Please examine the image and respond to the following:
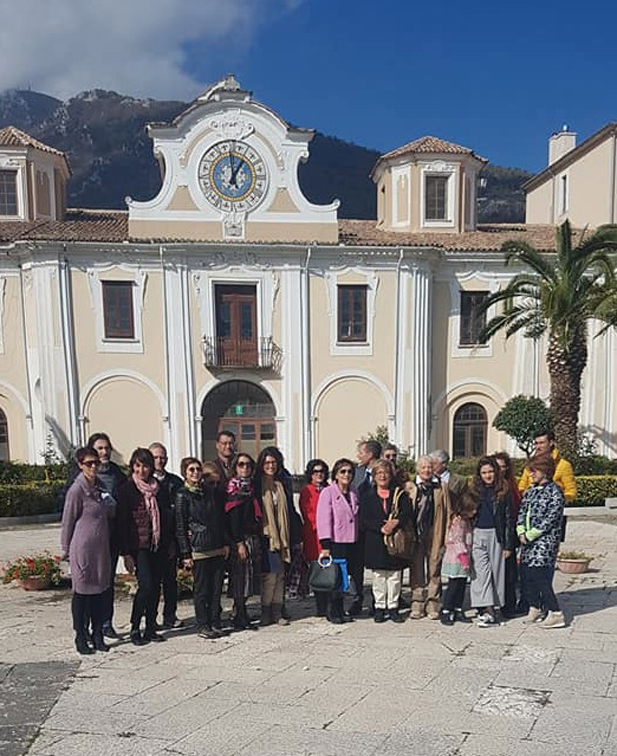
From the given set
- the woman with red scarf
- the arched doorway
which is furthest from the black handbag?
the arched doorway

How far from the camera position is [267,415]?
2091 centimetres

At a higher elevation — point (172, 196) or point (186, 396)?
point (172, 196)

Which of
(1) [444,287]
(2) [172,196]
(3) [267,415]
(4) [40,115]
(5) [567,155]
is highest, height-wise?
(4) [40,115]

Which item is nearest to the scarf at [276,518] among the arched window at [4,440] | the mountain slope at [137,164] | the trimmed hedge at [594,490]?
the trimmed hedge at [594,490]

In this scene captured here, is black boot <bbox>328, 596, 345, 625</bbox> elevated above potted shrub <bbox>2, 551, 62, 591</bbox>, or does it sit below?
above

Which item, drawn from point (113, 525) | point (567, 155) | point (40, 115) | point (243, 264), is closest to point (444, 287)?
point (243, 264)

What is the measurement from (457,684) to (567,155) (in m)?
24.9

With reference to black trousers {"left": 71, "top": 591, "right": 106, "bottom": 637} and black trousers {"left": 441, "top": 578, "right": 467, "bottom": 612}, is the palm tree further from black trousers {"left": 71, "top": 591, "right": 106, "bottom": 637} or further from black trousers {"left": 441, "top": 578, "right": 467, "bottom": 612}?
black trousers {"left": 71, "top": 591, "right": 106, "bottom": 637}

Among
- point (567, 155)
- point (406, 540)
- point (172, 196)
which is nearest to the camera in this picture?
point (406, 540)

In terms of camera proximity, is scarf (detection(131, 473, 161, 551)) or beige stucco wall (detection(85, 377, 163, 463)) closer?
scarf (detection(131, 473, 161, 551))

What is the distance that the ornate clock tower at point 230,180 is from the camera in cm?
1969

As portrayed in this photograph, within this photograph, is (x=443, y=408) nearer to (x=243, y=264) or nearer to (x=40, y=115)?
(x=243, y=264)

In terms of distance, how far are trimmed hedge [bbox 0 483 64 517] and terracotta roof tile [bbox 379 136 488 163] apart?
15.7 metres

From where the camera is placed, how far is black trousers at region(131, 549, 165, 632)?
5.71 m
